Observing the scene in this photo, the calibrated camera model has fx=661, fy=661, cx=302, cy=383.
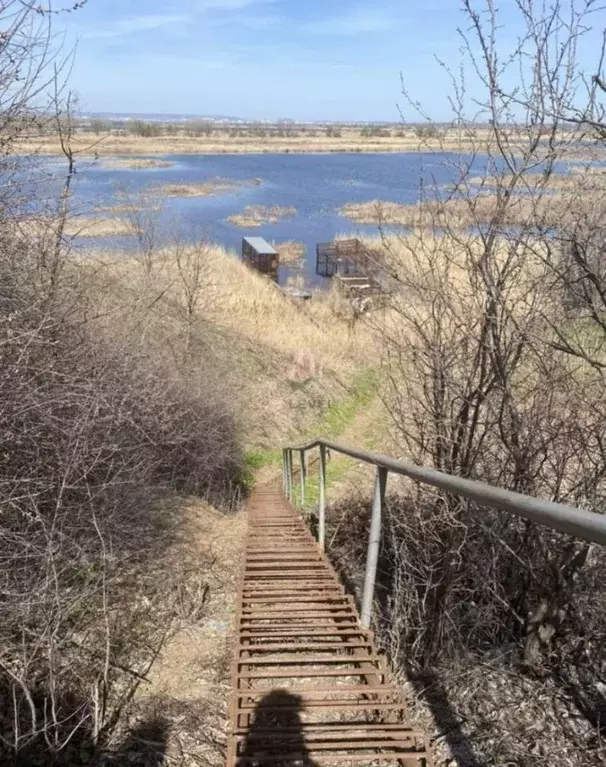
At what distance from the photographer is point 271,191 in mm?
52844

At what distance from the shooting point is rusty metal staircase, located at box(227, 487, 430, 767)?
2.23 metres

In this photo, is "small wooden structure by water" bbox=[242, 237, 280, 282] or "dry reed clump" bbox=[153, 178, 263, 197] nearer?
"small wooden structure by water" bbox=[242, 237, 280, 282]

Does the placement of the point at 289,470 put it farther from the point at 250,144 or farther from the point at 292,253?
the point at 250,144

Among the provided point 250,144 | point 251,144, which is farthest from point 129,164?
point 251,144

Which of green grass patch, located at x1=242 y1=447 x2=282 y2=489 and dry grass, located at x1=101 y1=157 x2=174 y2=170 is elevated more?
dry grass, located at x1=101 y1=157 x2=174 y2=170

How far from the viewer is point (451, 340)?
177 inches

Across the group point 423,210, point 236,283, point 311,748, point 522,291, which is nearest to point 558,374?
point 522,291

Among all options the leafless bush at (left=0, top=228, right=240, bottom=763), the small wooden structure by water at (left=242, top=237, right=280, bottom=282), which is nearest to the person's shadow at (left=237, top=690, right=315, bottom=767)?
the leafless bush at (left=0, top=228, right=240, bottom=763)

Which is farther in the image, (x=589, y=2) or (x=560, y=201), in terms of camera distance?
(x=560, y=201)

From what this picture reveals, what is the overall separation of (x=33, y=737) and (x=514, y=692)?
2483 millimetres

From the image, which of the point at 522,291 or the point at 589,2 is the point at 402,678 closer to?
the point at 522,291

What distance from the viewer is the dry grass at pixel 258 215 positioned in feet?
127

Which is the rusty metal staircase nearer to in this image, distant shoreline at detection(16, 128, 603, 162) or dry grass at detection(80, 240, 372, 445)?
dry grass at detection(80, 240, 372, 445)

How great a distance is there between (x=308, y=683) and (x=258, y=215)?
130ft
